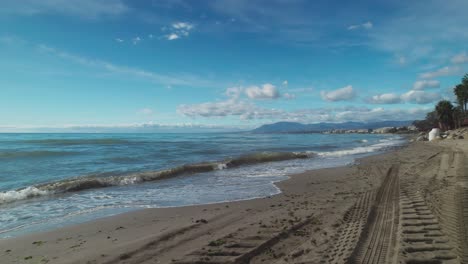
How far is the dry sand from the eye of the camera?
4734mm

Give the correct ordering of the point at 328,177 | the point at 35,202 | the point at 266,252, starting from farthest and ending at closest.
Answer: the point at 328,177 < the point at 35,202 < the point at 266,252

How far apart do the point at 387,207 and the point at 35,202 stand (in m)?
11.9

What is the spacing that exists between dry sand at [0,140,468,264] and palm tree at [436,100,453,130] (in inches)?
3157

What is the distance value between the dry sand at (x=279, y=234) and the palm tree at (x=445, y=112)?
263 feet

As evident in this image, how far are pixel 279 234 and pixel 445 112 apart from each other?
3431 inches

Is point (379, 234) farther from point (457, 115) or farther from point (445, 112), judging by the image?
point (457, 115)

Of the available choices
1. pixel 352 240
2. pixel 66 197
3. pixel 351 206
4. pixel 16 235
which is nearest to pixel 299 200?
pixel 351 206

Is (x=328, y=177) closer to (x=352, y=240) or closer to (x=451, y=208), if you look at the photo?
(x=451, y=208)

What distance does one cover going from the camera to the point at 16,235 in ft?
21.6

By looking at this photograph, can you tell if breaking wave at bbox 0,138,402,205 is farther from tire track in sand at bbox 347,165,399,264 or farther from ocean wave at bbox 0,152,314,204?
tire track in sand at bbox 347,165,399,264

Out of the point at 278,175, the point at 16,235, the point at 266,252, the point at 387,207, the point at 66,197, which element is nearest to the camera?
the point at 266,252

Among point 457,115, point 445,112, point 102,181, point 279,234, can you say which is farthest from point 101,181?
point 457,115

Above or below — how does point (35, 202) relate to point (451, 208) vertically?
below

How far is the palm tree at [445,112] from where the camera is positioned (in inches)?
2840
